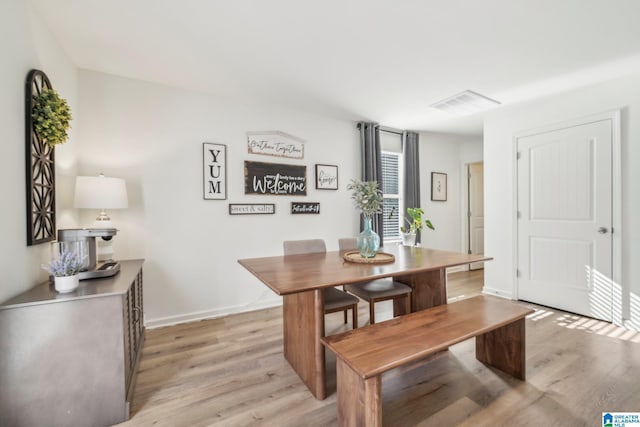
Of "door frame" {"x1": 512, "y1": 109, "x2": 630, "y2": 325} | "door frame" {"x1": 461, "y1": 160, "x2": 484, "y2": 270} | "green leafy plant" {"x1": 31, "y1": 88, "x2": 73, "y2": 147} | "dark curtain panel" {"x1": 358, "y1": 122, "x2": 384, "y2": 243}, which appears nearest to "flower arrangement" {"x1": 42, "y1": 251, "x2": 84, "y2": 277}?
"green leafy plant" {"x1": 31, "y1": 88, "x2": 73, "y2": 147}

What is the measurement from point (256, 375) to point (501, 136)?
12.9ft

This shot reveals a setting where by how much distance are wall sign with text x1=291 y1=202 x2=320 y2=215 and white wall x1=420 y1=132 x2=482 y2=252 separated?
6.87 ft

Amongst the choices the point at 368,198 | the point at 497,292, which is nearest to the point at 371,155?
the point at 368,198

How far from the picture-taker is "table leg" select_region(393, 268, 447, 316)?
2232mm

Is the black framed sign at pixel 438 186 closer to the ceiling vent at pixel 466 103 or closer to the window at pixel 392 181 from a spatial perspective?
the window at pixel 392 181

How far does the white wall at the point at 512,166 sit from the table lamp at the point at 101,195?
4.23 metres

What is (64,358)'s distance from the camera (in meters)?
1.40

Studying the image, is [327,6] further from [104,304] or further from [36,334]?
[36,334]

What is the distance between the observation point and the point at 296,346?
1952mm

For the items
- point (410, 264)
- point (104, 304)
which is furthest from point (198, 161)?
point (410, 264)

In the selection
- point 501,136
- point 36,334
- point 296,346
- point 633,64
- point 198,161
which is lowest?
point 296,346

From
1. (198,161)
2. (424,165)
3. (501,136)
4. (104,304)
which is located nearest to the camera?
(104,304)

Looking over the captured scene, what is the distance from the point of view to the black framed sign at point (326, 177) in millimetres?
3664

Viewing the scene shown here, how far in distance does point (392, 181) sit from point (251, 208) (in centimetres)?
241
